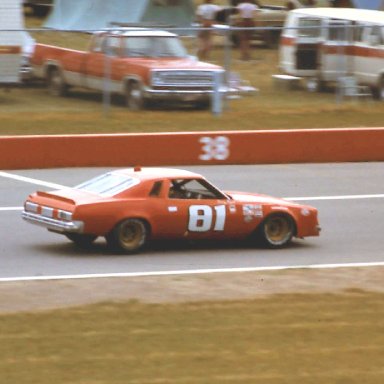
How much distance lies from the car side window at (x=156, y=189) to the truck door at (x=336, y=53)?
1048 cm

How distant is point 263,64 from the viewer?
2620 cm

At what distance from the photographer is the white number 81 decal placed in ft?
49.4

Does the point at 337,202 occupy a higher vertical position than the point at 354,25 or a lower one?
lower

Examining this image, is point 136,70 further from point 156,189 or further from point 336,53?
point 156,189

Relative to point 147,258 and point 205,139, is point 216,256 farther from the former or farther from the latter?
point 205,139

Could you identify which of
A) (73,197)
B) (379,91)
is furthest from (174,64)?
(73,197)

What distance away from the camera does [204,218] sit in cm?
1512

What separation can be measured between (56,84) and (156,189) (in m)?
10.2

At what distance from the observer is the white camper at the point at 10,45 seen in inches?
941

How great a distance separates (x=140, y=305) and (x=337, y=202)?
25.5 ft

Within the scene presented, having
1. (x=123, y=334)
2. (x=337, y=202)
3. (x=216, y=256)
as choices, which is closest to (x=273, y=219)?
(x=216, y=256)

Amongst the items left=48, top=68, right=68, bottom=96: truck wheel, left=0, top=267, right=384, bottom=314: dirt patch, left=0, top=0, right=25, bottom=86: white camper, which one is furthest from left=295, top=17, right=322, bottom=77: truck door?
left=0, top=267, right=384, bottom=314: dirt patch

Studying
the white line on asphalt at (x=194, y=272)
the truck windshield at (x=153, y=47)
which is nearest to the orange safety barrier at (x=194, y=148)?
the truck windshield at (x=153, y=47)

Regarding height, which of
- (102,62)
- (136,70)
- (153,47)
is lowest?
(136,70)
